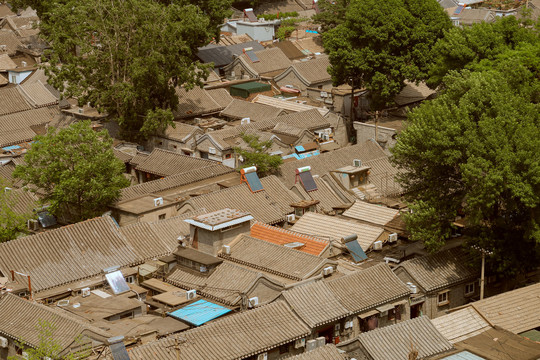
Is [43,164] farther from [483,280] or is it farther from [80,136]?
[483,280]

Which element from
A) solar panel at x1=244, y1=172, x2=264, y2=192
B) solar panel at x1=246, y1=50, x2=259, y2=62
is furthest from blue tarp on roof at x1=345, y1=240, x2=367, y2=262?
solar panel at x1=246, y1=50, x2=259, y2=62

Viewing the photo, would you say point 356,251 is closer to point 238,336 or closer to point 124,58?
point 238,336

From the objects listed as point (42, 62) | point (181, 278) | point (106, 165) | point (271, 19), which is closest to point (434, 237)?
point (181, 278)

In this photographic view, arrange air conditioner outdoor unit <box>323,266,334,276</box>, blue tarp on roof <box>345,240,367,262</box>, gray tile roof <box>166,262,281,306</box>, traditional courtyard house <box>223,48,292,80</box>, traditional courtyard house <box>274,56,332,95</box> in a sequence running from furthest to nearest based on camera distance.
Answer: traditional courtyard house <box>223,48,292,80</box>, traditional courtyard house <box>274,56,332,95</box>, blue tarp on roof <box>345,240,367,262</box>, air conditioner outdoor unit <box>323,266,334,276</box>, gray tile roof <box>166,262,281,306</box>

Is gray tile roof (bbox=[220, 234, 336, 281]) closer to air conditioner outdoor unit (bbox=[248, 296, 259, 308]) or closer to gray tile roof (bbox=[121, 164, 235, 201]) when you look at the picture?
air conditioner outdoor unit (bbox=[248, 296, 259, 308])

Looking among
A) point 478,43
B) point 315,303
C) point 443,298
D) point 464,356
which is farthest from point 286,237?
point 478,43

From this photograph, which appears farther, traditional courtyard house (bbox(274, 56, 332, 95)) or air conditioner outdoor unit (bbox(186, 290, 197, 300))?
traditional courtyard house (bbox(274, 56, 332, 95))

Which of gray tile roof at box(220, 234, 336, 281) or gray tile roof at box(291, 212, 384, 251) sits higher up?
gray tile roof at box(220, 234, 336, 281)
